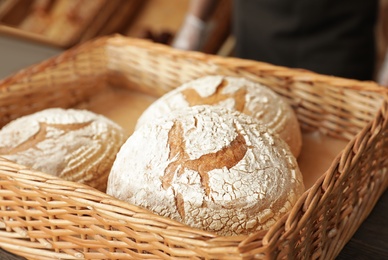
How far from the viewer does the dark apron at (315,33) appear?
6.11 feet

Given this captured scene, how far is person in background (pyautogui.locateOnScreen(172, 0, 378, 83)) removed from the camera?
1867 mm

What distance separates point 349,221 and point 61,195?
1.70 feet

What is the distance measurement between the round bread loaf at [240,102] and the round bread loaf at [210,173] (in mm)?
175

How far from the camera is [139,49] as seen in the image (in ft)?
4.84

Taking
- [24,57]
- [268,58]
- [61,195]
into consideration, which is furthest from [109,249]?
[268,58]

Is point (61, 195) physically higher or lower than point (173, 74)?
lower

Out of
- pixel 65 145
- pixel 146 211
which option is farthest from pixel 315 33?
pixel 146 211

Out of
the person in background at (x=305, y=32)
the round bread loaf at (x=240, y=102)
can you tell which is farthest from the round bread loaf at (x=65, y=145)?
the person in background at (x=305, y=32)

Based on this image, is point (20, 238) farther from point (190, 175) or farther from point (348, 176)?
point (348, 176)

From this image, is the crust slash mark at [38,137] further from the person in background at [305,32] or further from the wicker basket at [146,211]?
the person in background at [305,32]

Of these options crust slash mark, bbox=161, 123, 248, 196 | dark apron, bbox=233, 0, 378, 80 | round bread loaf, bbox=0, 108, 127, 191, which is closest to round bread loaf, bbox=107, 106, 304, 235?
crust slash mark, bbox=161, 123, 248, 196

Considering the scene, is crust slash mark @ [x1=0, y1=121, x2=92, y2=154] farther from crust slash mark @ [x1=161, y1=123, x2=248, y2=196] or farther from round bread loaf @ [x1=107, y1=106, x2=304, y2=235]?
crust slash mark @ [x1=161, y1=123, x2=248, y2=196]

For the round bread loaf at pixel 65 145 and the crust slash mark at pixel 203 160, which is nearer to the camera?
the crust slash mark at pixel 203 160

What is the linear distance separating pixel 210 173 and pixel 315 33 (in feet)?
3.87
